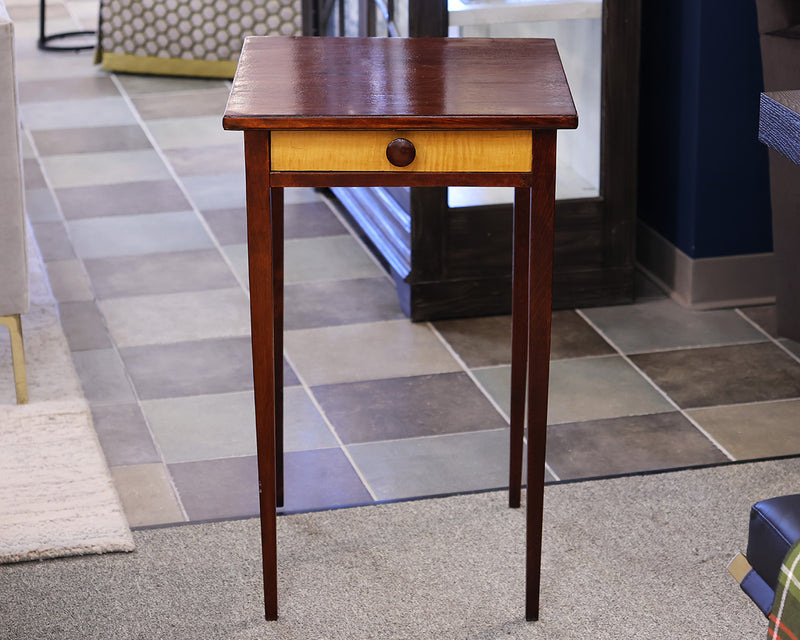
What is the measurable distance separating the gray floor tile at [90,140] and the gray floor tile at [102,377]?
1.57 metres

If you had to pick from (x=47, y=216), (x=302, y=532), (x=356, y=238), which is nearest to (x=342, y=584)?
(x=302, y=532)

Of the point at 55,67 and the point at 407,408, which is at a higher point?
the point at 55,67

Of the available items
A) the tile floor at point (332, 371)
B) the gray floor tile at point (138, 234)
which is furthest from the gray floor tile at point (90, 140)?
the gray floor tile at point (138, 234)

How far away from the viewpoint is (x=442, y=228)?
2883 mm

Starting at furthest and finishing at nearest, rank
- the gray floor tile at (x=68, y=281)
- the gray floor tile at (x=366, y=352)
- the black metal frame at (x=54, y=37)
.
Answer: the black metal frame at (x=54, y=37)
the gray floor tile at (x=68, y=281)
the gray floor tile at (x=366, y=352)

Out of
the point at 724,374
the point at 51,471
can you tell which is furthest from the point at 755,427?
the point at 51,471

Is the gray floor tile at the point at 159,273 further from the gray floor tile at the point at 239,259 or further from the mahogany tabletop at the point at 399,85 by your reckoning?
the mahogany tabletop at the point at 399,85

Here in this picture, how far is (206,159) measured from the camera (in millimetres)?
4113

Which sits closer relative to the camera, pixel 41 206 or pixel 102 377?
pixel 102 377

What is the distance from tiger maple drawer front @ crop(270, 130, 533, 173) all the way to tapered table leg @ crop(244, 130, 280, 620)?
3 cm

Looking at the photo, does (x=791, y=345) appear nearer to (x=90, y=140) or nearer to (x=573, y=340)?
(x=573, y=340)

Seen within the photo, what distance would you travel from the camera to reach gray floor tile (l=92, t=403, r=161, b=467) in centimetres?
234

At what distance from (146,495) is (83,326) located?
33.5 inches

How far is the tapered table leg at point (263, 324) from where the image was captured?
1.58m
